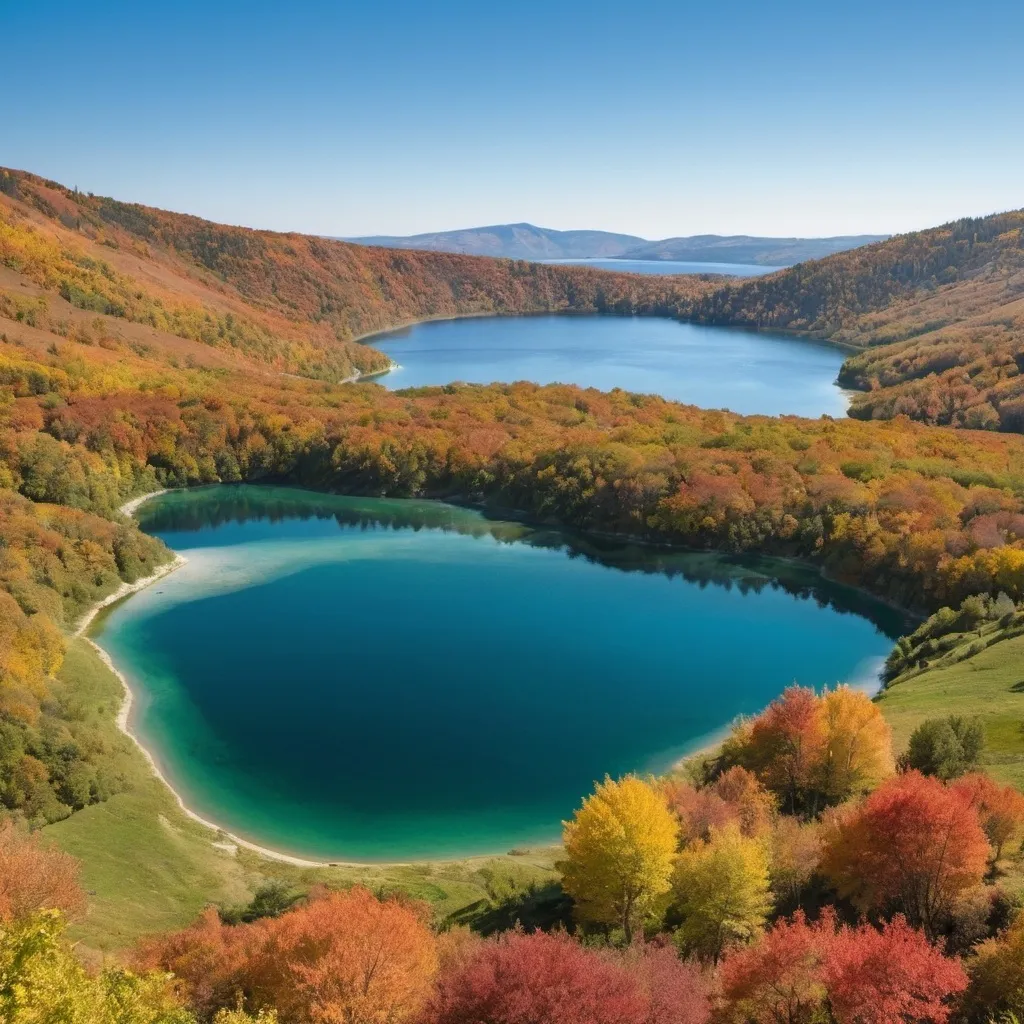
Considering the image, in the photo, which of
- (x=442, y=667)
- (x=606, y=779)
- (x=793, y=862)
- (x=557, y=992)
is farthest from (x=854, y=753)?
(x=442, y=667)

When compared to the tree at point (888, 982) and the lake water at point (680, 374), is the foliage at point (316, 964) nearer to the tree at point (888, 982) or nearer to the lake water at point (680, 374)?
the tree at point (888, 982)

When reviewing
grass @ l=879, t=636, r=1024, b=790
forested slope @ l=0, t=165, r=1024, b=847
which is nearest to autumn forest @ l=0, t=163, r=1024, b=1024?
forested slope @ l=0, t=165, r=1024, b=847

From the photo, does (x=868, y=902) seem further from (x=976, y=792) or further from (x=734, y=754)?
(x=734, y=754)

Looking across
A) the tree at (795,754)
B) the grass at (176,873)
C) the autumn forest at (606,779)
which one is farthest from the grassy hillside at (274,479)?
the tree at (795,754)

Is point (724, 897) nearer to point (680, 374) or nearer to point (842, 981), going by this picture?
point (842, 981)

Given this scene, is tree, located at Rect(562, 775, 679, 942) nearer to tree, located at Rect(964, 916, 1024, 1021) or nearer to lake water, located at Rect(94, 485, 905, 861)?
tree, located at Rect(964, 916, 1024, 1021)

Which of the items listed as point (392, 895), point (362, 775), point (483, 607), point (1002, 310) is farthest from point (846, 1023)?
point (1002, 310)
